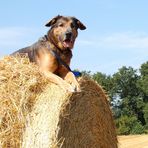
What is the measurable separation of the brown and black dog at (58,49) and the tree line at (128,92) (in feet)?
136

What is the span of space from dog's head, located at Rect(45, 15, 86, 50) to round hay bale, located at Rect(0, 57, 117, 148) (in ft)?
1.78

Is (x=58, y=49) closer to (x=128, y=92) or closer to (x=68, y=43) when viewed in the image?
(x=68, y=43)

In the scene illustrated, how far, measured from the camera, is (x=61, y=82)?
21.2 feet

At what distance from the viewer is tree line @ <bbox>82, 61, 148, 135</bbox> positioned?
51.7m

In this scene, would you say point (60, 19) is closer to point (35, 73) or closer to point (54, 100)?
point (35, 73)

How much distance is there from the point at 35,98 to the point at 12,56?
100 centimetres

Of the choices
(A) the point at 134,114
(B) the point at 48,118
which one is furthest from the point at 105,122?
(A) the point at 134,114

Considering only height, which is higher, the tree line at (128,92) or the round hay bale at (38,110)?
the tree line at (128,92)

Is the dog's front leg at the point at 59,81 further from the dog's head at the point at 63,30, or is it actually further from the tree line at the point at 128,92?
the tree line at the point at 128,92

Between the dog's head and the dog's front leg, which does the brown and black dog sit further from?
the dog's front leg

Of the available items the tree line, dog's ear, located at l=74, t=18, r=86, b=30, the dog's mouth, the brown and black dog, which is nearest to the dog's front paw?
the brown and black dog

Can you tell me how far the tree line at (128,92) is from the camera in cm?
5166

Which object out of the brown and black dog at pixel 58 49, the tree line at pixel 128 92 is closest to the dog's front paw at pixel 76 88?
the brown and black dog at pixel 58 49

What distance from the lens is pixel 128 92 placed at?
5853 cm
